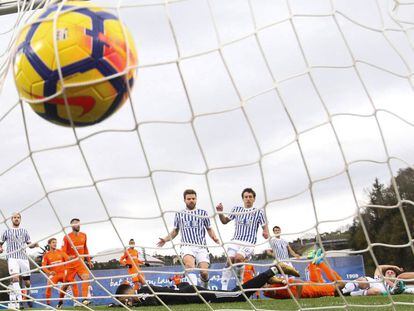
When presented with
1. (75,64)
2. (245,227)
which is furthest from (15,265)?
(75,64)

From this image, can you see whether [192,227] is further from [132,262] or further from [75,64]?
[75,64]

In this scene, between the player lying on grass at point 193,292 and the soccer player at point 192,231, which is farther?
the soccer player at point 192,231

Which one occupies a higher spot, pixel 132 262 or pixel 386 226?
pixel 132 262

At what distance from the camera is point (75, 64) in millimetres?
2242

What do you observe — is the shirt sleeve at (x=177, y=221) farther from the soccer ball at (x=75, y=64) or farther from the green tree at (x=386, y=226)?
the soccer ball at (x=75, y=64)

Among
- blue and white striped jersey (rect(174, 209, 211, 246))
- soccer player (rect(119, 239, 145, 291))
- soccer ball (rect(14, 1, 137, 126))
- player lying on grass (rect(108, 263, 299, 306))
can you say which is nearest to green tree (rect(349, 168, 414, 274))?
player lying on grass (rect(108, 263, 299, 306))

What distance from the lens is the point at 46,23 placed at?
2334 millimetres

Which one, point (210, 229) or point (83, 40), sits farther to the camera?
point (210, 229)

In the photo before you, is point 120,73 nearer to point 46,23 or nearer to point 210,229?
point 46,23

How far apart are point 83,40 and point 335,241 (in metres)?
5.03

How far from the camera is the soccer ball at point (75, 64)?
2256 millimetres

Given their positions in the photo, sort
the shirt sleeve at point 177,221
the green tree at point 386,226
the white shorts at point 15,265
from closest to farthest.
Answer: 1. the shirt sleeve at point 177,221
2. the green tree at point 386,226
3. the white shorts at point 15,265

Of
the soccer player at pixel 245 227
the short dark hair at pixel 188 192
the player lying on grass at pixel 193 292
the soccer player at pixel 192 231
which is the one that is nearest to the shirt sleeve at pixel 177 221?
the soccer player at pixel 192 231

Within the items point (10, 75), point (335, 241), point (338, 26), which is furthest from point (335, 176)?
point (335, 241)
